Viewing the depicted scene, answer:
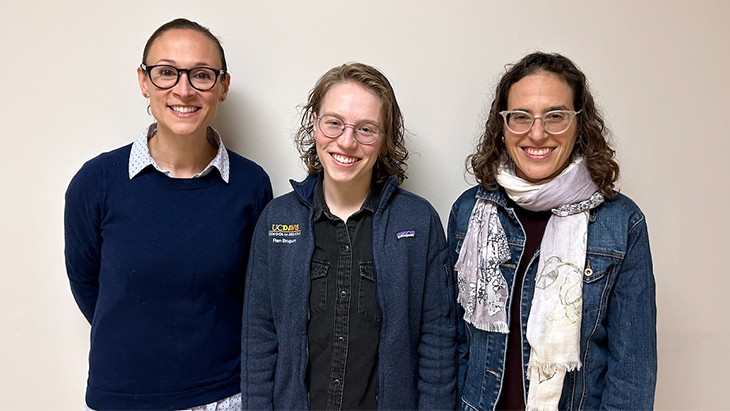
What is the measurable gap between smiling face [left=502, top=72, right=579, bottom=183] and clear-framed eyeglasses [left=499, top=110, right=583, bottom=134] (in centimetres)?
1

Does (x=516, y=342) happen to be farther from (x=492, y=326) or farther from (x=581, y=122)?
(x=581, y=122)

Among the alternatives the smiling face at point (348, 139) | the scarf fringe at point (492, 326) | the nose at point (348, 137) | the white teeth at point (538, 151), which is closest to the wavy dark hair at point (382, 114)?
the smiling face at point (348, 139)

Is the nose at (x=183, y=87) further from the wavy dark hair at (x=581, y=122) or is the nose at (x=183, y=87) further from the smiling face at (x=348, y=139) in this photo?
the wavy dark hair at (x=581, y=122)

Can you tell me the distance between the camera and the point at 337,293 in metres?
1.61

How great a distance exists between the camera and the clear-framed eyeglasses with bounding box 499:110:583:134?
5.20ft

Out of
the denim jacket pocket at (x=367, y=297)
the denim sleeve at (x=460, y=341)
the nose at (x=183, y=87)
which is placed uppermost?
the nose at (x=183, y=87)

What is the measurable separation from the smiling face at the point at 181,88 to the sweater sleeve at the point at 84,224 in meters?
0.33

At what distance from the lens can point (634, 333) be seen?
1.54 metres

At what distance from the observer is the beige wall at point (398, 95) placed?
79.9 inches

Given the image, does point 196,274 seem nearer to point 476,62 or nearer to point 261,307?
point 261,307

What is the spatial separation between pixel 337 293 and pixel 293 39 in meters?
1.13

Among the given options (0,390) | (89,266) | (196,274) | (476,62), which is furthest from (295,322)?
(0,390)

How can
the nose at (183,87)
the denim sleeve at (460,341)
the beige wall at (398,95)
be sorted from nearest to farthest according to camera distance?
1. the nose at (183,87)
2. the denim sleeve at (460,341)
3. the beige wall at (398,95)

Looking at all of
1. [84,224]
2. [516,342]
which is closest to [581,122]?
[516,342]
